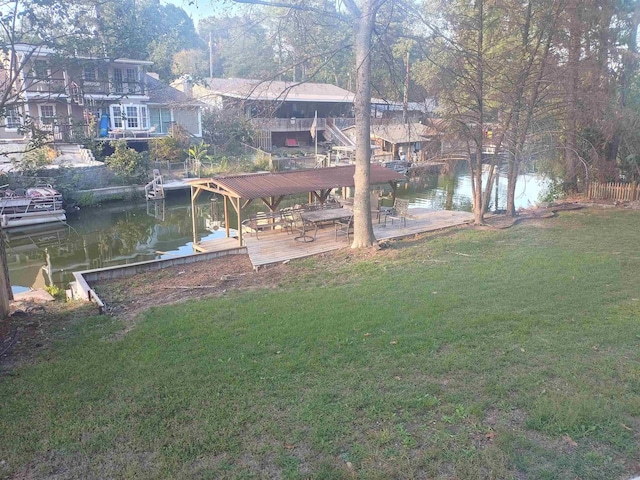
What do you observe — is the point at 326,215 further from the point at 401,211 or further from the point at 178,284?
the point at 178,284

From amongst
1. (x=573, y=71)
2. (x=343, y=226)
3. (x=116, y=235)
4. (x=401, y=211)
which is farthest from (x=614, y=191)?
(x=116, y=235)

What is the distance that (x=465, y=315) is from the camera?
7.09 metres

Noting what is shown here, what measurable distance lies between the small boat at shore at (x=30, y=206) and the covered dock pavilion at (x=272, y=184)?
10087 millimetres

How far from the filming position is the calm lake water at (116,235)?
55.7ft

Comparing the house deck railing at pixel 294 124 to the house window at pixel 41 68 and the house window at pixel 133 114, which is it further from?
the house window at pixel 41 68

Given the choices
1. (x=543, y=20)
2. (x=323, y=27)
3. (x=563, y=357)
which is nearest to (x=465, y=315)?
(x=563, y=357)

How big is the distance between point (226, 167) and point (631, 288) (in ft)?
86.8

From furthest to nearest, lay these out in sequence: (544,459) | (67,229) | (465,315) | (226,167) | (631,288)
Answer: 1. (226,167)
2. (67,229)
3. (631,288)
4. (465,315)
5. (544,459)

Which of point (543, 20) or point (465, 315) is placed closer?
point (465, 315)

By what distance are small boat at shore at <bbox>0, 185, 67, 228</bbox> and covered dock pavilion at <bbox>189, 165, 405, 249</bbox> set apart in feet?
33.1

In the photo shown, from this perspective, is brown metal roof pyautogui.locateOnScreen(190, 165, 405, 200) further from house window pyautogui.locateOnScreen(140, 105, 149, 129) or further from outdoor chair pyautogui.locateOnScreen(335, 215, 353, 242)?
house window pyautogui.locateOnScreen(140, 105, 149, 129)

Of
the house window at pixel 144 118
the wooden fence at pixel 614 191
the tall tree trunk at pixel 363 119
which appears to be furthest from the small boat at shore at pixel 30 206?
the wooden fence at pixel 614 191

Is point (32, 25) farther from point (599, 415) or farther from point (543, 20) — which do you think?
point (543, 20)

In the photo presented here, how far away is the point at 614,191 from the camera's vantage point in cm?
1858
